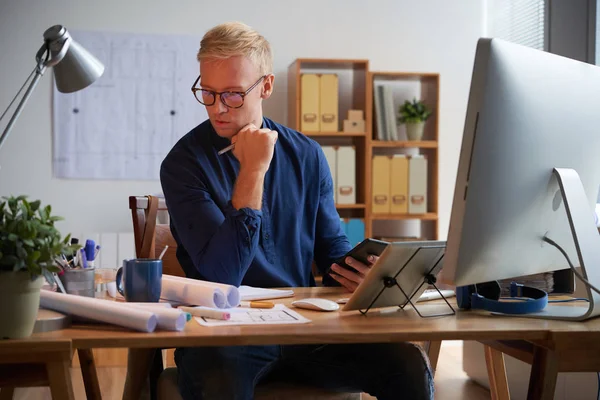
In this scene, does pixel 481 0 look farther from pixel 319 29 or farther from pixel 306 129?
pixel 306 129

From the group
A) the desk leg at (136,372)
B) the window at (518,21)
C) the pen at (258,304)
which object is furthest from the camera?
the window at (518,21)

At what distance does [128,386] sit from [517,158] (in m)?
1.01

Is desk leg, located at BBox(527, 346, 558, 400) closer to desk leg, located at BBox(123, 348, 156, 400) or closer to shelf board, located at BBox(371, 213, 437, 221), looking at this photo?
desk leg, located at BBox(123, 348, 156, 400)

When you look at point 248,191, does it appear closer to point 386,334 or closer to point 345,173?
point 386,334

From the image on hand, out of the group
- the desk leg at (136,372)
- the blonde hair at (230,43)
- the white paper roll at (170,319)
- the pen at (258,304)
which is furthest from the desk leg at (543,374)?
the blonde hair at (230,43)

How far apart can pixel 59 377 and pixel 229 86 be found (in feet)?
2.91

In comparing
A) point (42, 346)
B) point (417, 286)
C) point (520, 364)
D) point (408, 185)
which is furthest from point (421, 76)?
point (42, 346)

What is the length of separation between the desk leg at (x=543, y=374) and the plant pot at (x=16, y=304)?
846 mm

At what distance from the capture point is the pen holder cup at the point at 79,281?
1.48m

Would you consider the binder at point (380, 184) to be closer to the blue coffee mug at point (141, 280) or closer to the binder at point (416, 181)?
the binder at point (416, 181)

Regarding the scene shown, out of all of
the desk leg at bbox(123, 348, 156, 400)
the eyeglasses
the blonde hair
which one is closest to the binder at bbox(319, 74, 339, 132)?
the blonde hair

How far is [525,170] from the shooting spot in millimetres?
1267

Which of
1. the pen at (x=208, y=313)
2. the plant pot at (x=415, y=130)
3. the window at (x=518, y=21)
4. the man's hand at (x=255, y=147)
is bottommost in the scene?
the pen at (x=208, y=313)

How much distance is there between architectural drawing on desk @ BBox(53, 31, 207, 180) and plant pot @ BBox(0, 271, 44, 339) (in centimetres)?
336
